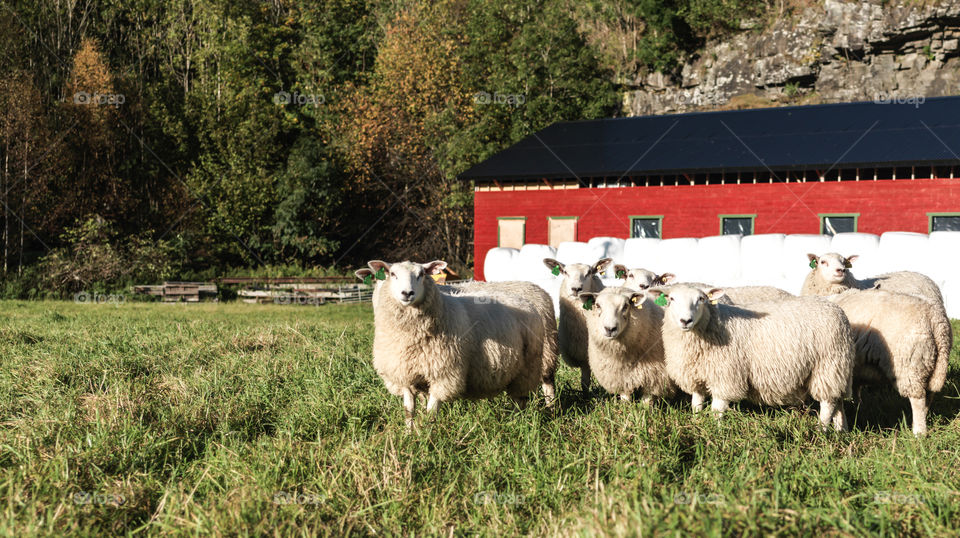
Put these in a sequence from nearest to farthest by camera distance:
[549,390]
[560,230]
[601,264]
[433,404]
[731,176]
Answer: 1. [433,404]
2. [549,390]
3. [601,264]
4. [731,176]
5. [560,230]

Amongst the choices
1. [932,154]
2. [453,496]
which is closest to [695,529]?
[453,496]

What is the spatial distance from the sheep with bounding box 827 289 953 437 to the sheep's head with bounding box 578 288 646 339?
221 centimetres

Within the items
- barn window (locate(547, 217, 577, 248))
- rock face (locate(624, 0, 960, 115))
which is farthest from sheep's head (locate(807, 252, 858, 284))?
rock face (locate(624, 0, 960, 115))

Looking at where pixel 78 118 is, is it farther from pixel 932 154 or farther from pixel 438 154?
pixel 932 154

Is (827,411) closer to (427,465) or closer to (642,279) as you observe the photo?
(642,279)

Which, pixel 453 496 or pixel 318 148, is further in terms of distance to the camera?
pixel 318 148

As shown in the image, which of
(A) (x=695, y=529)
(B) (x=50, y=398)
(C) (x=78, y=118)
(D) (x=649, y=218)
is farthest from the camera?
(C) (x=78, y=118)

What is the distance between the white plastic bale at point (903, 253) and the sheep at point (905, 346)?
29.0 ft

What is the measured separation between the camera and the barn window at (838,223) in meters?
22.6

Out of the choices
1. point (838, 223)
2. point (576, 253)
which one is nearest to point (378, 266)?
point (576, 253)

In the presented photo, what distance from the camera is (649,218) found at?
2536cm

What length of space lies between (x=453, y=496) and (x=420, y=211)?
29223mm

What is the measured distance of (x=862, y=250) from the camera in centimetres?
1527

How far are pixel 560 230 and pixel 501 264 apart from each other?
942cm
